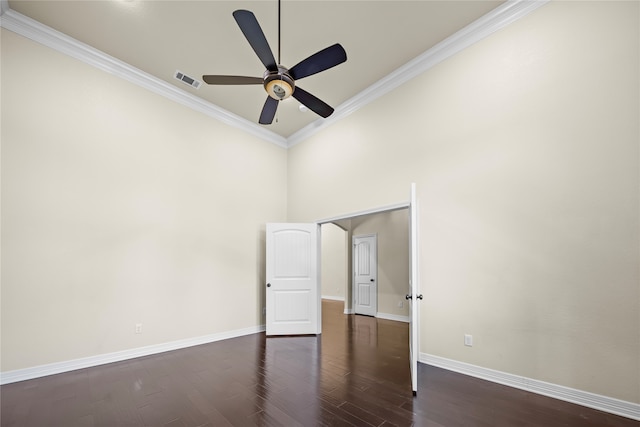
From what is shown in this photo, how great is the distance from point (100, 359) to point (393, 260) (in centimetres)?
552

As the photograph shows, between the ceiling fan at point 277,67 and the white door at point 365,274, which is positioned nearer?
the ceiling fan at point 277,67

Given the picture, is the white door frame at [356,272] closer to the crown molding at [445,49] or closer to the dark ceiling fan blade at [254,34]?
the crown molding at [445,49]

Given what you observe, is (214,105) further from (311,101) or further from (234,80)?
(311,101)

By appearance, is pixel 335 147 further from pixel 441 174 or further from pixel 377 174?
pixel 441 174

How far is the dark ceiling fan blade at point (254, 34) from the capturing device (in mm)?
1929

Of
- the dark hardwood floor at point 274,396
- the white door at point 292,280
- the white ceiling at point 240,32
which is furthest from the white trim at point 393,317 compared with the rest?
the white ceiling at point 240,32

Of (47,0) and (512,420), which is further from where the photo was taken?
(47,0)

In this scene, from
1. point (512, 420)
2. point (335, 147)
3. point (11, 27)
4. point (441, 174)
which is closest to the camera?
point (512, 420)

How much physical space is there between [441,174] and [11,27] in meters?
5.33

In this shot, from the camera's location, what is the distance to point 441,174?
357 centimetres

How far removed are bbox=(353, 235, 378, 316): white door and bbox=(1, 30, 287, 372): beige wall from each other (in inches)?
115

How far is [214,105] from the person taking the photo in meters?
4.93

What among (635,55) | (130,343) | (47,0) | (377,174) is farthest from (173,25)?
(635,55)

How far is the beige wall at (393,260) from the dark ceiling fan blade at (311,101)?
3592mm
